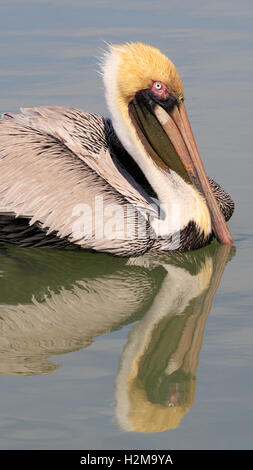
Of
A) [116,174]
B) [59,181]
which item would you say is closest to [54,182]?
[59,181]

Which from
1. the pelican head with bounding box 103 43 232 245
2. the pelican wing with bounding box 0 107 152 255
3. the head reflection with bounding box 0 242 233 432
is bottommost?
the head reflection with bounding box 0 242 233 432

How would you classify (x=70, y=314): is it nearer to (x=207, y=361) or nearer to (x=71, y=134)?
(x=207, y=361)

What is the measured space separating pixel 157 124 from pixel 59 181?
3.07 feet

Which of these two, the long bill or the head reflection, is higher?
the long bill

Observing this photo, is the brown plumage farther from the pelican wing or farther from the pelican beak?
the pelican beak

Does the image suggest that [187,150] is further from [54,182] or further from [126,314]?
[126,314]

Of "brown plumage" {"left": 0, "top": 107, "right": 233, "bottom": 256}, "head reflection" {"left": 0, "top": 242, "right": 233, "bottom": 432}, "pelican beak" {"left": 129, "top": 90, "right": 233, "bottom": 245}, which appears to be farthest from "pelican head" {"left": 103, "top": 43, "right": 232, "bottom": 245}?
"head reflection" {"left": 0, "top": 242, "right": 233, "bottom": 432}

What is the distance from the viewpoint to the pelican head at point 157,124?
24.1 ft

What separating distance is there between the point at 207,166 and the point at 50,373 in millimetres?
4370

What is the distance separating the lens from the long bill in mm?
7523

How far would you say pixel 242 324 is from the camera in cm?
583

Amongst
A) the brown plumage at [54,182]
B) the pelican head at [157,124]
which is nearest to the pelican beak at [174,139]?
the pelican head at [157,124]

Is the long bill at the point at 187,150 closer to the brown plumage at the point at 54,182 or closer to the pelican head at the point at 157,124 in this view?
the pelican head at the point at 157,124

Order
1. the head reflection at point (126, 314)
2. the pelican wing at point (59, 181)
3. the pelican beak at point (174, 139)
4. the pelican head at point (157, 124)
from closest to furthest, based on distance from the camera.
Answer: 1. the head reflection at point (126, 314)
2. the pelican wing at point (59, 181)
3. the pelican head at point (157, 124)
4. the pelican beak at point (174, 139)
